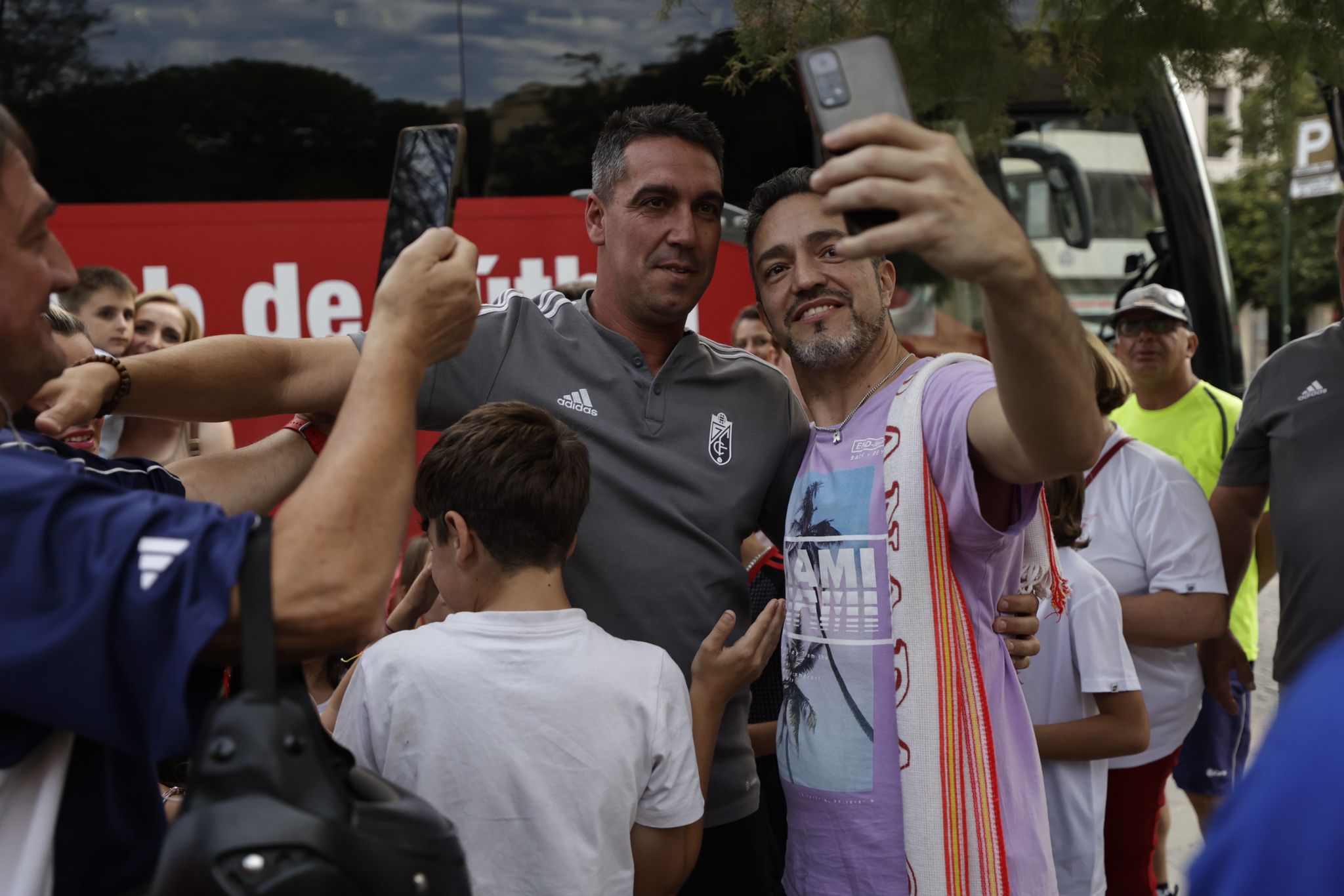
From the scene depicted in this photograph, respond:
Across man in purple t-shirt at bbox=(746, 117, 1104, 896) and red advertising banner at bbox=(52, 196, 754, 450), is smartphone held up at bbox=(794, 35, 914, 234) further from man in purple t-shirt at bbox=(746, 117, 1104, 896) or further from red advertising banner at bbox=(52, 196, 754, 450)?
red advertising banner at bbox=(52, 196, 754, 450)

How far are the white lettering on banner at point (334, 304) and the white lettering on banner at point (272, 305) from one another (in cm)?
7

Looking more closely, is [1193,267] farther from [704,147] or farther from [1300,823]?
[1300,823]

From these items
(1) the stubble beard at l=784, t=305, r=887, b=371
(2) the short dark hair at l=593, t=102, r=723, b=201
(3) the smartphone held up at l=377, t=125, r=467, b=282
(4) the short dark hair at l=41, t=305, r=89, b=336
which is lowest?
(1) the stubble beard at l=784, t=305, r=887, b=371

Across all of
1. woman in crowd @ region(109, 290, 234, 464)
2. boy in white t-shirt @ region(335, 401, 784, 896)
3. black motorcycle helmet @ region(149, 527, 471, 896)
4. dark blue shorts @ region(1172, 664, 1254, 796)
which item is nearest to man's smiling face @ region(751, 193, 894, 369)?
boy in white t-shirt @ region(335, 401, 784, 896)

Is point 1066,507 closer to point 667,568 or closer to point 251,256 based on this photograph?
point 667,568

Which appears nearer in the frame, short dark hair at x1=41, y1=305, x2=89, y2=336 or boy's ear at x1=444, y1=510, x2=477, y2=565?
boy's ear at x1=444, y1=510, x2=477, y2=565

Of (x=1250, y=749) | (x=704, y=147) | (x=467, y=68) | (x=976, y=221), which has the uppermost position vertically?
(x=467, y=68)

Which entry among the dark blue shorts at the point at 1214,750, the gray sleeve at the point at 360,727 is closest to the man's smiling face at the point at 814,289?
the gray sleeve at the point at 360,727

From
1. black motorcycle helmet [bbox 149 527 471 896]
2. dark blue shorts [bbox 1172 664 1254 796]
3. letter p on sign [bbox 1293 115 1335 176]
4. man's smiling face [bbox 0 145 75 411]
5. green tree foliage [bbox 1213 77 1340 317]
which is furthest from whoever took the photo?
green tree foliage [bbox 1213 77 1340 317]

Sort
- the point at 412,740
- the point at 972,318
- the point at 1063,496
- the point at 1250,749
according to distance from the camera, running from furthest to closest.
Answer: the point at 972,318, the point at 1250,749, the point at 1063,496, the point at 412,740

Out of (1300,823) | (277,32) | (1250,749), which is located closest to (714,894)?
(1300,823)

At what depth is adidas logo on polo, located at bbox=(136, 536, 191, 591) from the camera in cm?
108

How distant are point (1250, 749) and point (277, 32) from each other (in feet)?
16.0

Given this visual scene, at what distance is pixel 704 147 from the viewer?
2.49m
